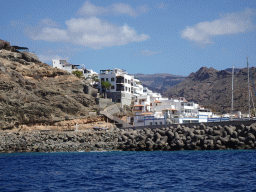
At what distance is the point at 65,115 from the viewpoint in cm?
7194

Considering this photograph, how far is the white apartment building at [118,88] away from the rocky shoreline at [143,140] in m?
36.7

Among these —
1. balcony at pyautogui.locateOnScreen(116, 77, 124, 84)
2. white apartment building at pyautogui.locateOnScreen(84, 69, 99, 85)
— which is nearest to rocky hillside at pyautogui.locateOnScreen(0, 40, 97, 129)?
white apartment building at pyautogui.locateOnScreen(84, 69, 99, 85)

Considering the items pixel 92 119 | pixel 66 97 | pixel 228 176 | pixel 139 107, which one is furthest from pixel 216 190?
pixel 139 107

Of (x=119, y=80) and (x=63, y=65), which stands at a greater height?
(x=63, y=65)

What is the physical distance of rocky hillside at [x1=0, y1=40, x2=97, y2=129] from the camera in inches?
2581

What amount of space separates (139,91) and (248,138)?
7527 cm

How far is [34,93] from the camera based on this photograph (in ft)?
237

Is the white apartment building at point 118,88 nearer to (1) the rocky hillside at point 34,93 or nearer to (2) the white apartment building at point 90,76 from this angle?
(2) the white apartment building at point 90,76

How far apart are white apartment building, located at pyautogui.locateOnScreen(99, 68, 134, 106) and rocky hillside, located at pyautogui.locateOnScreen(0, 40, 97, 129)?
11344 millimetres

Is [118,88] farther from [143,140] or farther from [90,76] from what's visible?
[143,140]

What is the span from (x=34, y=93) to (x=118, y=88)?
29.6 meters

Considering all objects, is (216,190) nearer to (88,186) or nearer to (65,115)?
(88,186)

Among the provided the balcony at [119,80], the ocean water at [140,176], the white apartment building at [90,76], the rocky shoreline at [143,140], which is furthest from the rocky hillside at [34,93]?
the ocean water at [140,176]

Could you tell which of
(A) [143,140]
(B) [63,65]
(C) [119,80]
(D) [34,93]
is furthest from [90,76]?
(A) [143,140]
